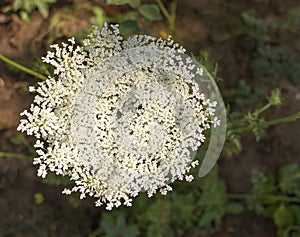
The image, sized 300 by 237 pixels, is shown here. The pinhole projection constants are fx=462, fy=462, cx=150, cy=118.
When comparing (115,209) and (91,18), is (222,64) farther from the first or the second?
(115,209)

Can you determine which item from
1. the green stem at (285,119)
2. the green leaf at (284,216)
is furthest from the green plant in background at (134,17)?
the green leaf at (284,216)

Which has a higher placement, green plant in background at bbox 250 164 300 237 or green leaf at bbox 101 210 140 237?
green plant in background at bbox 250 164 300 237

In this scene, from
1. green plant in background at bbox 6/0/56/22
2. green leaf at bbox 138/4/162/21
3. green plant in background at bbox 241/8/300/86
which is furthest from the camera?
green plant in background at bbox 241/8/300/86

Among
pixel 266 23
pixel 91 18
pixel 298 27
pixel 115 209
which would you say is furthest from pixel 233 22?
pixel 115 209

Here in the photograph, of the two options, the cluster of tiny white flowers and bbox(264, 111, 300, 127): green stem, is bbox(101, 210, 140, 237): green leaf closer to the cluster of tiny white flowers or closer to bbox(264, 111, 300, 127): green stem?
the cluster of tiny white flowers

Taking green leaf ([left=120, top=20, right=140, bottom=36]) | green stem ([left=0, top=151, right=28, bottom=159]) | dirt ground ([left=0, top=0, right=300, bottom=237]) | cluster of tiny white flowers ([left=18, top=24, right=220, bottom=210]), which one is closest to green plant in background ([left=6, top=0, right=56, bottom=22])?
dirt ground ([left=0, top=0, right=300, bottom=237])
